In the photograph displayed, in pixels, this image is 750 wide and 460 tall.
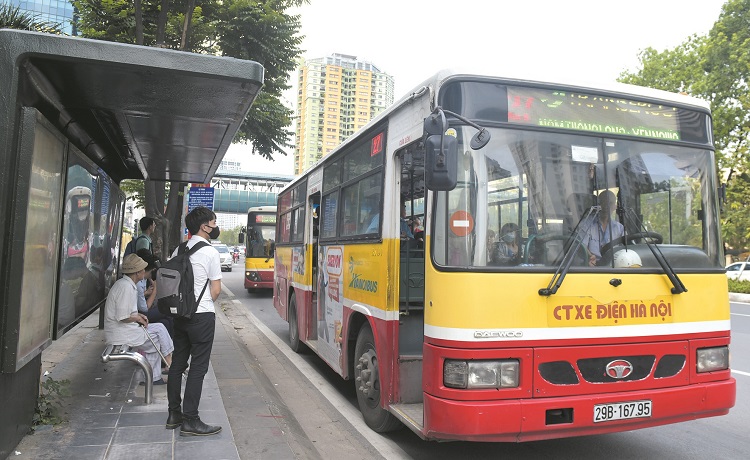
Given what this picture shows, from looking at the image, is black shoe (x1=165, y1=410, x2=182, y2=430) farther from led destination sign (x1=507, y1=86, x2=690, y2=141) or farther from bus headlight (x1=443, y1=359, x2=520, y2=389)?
led destination sign (x1=507, y1=86, x2=690, y2=141)

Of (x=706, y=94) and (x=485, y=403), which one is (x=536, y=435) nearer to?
(x=485, y=403)

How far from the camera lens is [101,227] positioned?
7.02 m

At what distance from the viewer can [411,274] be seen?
217 inches

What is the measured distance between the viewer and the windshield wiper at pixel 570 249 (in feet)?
12.3

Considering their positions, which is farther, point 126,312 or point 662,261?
point 126,312

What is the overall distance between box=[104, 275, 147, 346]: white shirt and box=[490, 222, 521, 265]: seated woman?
12.1ft

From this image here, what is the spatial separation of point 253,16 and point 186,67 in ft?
32.9

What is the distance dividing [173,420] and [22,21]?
8.86m

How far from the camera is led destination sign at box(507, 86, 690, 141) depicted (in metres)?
3.98

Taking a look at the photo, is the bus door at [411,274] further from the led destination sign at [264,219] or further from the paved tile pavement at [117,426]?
the led destination sign at [264,219]

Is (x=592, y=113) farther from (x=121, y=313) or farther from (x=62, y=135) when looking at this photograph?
(x=121, y=313)

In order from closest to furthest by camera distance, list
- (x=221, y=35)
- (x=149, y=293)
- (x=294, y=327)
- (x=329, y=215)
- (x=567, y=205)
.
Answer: (x=567, y=205), (x=329, y=215), (x=149, y=293), (x=294, y=327), (x=221, y=35)

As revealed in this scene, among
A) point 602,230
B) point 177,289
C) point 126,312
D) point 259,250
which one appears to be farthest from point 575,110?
point 259,250

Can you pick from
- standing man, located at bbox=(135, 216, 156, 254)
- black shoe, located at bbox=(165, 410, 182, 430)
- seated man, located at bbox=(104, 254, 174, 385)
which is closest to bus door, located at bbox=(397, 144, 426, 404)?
black shoe, located at bbox=(165, 410, 182, 430)
